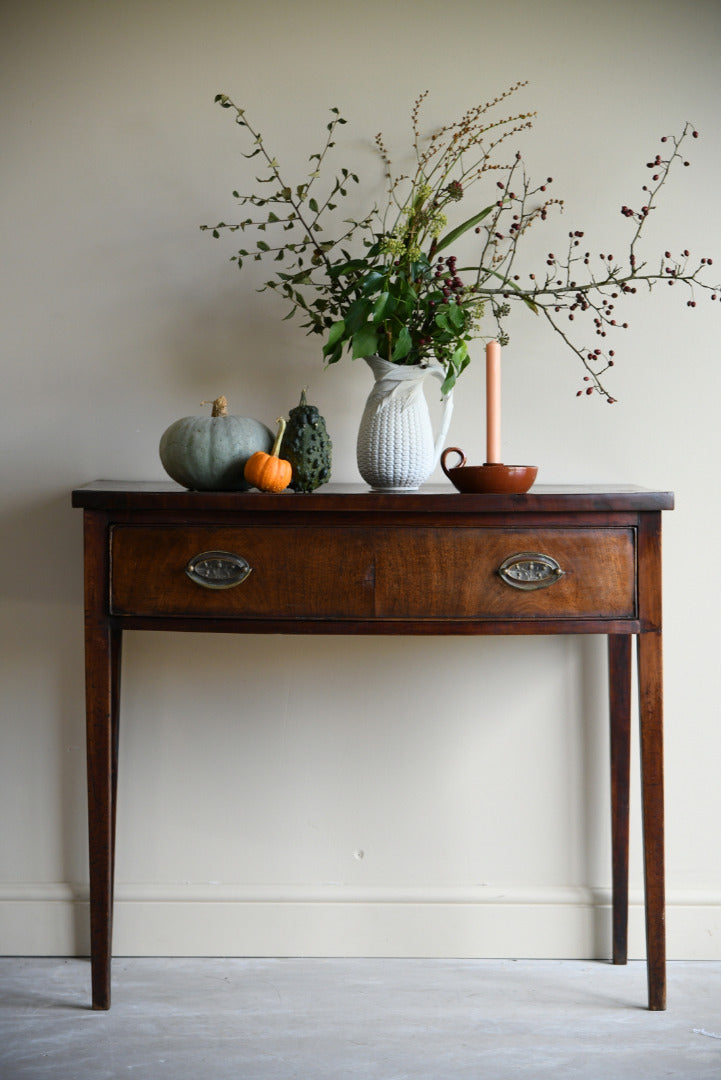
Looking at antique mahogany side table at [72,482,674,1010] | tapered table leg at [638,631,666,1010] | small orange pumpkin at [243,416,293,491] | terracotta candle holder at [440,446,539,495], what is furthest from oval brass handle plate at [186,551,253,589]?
tapered table leg at [638,631,666,1010]

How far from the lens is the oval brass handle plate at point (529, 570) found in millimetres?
1471

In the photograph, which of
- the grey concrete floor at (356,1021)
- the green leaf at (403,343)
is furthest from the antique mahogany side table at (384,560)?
the grey concrete floor at (356,1021)

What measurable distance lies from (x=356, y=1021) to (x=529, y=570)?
0.79 meters

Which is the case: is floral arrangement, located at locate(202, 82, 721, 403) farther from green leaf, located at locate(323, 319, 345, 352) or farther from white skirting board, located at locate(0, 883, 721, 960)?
white skirting board, located at locate(0, 883, 721, 960)

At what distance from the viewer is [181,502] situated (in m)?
1.48

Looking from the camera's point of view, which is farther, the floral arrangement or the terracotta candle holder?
the floral arrangement

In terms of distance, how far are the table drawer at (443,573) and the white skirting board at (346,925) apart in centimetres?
69

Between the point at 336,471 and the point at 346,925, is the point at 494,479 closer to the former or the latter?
the point at 336,471

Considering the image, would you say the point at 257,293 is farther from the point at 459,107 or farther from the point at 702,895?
the point at 702,895

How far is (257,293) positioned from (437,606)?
75 cm

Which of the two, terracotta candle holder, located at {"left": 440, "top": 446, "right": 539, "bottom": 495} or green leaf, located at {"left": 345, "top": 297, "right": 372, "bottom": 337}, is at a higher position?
green leaf, located at {"left": 345, "top": 297, "right": 372, "bottom": 337}

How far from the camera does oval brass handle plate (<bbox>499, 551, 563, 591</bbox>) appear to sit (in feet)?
4.83

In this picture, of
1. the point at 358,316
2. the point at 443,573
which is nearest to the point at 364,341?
the point at 358,316

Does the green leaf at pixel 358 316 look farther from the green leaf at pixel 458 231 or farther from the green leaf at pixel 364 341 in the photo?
the green leaf at pixel 458 231
